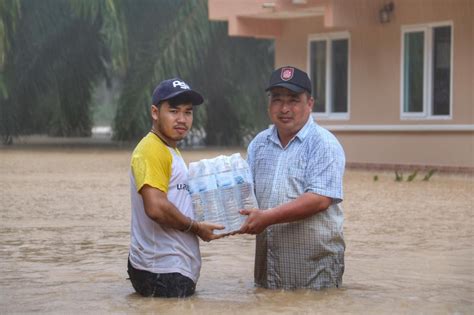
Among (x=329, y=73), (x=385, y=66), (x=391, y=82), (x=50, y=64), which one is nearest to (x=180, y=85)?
(x=391, y=82)

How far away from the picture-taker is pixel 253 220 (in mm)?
6098

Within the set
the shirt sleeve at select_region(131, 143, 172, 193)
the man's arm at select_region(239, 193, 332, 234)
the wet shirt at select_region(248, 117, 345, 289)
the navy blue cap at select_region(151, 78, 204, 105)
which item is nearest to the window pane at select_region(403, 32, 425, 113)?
the wet shirt at select_region(248, 117, 345, 289)

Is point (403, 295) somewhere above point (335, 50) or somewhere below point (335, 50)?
below

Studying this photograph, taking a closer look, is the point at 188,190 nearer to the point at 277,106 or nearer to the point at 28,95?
the point at 277,106

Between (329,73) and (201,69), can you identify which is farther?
(201,69)

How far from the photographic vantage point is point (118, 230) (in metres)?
10.4

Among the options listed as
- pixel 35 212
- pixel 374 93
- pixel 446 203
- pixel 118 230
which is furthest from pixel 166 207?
pixel 374 93

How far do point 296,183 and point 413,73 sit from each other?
13.1m

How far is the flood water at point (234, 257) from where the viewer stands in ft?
20.6

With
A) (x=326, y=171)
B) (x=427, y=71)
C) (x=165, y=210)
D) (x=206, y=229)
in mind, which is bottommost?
(x=206, y=229)

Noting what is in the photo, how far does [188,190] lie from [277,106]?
769 millimetres

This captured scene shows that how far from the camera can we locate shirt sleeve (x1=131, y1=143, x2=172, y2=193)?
19.6 feet

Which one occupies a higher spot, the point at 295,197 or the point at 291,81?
the point at 291,81

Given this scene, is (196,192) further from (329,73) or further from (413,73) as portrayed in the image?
(329,73)
